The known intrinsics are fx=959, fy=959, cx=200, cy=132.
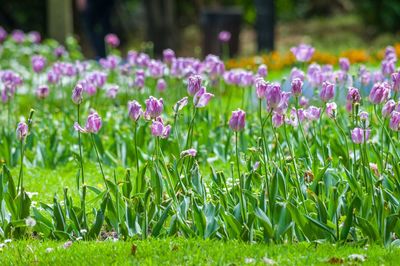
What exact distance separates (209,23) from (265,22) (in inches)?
41.9

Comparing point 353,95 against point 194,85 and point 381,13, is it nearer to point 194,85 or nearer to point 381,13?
point 194,85

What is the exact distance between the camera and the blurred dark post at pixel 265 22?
51.7 ft

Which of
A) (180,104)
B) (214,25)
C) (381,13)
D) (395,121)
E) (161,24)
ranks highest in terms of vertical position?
(381,13)

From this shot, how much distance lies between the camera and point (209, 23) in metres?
15.3

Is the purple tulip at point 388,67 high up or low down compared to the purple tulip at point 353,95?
up

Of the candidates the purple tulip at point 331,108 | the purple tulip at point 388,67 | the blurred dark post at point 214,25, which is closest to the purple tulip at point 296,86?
the purple tulip at point 331,108

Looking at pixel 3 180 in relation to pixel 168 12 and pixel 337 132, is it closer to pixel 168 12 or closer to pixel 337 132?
pixel 337 132

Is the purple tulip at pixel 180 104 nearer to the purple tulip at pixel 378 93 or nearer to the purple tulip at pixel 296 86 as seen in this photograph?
the purple tulip at pixel 296 86

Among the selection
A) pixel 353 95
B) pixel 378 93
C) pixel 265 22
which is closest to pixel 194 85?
pixel 353 95

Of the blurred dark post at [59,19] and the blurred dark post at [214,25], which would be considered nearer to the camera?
the blurred dark post at [59,19]

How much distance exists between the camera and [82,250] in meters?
4.80

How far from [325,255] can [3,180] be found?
1.94 meters

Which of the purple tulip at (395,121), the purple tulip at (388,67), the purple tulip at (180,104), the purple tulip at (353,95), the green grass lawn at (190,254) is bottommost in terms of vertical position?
the green grass lawn at (190,254)

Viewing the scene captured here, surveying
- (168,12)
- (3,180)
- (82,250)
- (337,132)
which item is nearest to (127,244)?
(82,250)
